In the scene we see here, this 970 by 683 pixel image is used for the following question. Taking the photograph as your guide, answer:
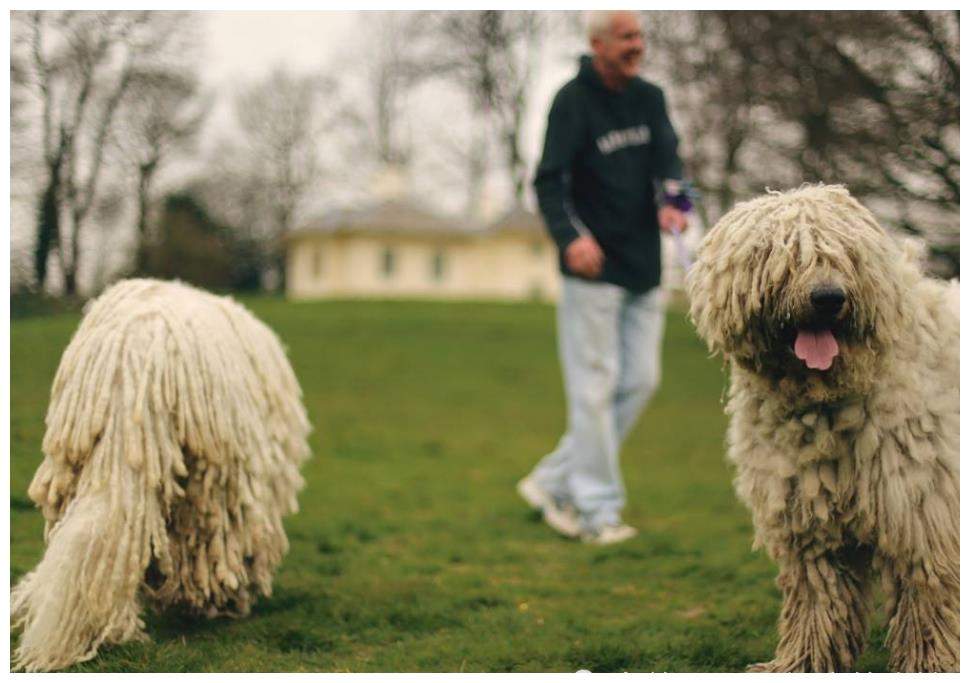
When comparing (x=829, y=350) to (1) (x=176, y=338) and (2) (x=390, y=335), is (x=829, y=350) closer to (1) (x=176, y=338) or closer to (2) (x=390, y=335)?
(1) (x=176, y=338)

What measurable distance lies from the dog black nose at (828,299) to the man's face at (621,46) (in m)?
3.05

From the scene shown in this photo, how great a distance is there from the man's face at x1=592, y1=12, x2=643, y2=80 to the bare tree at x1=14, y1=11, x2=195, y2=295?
2.39 metres

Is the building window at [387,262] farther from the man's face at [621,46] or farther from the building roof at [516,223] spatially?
the man's face at [621,46]

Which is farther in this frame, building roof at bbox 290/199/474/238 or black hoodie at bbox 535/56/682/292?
building roof at bbox 290/199/474/238

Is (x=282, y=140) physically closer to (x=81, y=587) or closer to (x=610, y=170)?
(x=610, y=170)

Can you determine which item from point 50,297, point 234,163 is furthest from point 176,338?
point 234,163

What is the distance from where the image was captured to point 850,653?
4156 millimetres

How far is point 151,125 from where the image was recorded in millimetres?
7453

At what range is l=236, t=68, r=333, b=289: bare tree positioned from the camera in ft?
86.5

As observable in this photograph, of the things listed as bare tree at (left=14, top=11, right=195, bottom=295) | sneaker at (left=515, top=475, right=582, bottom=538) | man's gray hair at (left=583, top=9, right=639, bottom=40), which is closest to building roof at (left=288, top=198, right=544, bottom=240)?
bare tree at (left=14, top=11, right=195, bottom=295)

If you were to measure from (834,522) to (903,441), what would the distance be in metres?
0.38

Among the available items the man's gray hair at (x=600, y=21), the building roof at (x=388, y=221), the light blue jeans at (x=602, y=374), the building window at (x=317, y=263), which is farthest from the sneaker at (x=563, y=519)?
the building window at (x=317, y=263)

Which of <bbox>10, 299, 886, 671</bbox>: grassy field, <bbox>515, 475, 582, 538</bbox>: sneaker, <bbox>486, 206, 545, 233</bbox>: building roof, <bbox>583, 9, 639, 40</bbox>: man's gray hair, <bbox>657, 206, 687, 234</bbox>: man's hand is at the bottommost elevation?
<bbox>10, 299, 886, 671</bbox>: grassy field

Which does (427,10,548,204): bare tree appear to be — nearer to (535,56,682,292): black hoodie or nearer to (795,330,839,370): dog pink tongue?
(535,56,682,292): black hoodie
